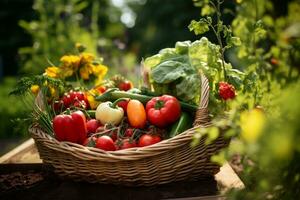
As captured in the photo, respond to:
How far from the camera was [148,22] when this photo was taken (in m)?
19.1

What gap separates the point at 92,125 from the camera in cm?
235

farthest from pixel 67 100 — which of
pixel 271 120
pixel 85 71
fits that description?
pixel 271 120

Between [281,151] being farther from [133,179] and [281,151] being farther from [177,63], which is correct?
[177,63]

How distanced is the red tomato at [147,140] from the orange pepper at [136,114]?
16cm

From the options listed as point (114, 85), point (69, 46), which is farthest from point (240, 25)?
point (69, 46)

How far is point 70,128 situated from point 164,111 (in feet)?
1.43

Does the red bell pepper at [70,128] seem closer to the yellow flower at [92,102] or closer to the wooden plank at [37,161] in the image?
the yellow flower at [92,102]

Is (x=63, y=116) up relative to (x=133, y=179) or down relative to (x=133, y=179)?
up

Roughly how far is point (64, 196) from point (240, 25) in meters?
1.02

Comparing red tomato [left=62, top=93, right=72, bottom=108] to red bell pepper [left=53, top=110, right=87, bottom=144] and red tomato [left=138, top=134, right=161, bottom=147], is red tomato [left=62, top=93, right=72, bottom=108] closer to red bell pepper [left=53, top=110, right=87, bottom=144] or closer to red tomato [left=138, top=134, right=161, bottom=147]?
red bell pepper [left=53, top=110, right=87, bottom=144]

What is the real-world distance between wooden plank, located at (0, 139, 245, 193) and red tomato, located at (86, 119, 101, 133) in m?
0.49

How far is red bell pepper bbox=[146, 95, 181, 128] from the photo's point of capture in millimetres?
2244

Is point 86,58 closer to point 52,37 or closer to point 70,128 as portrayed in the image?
point 70,128

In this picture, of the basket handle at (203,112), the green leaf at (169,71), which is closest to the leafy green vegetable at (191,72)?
the green leaf at (169,71)
